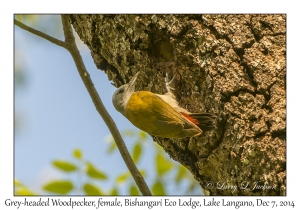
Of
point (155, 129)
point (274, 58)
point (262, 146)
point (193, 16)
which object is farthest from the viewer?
point (155, 129)

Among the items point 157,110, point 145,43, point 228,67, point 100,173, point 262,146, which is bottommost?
point 100,173

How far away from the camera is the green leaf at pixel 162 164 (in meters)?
3.90

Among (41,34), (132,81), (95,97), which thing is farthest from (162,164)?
(41,34)

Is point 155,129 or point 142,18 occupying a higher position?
point 142,18

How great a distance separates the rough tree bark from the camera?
300 centimetres

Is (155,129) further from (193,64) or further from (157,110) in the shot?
(193,64)

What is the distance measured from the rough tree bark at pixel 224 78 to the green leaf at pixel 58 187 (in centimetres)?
106

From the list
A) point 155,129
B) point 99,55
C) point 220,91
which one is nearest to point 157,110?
point 155,129

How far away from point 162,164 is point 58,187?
1058 millimetres

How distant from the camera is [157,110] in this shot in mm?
4238

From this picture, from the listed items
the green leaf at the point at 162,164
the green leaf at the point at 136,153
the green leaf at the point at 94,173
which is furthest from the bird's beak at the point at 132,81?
the green leaf at the point at 94,173

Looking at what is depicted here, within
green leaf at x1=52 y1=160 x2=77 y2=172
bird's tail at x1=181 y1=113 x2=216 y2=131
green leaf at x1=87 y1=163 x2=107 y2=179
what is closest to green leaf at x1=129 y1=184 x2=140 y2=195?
green leaf at x1=87 y1=163 x2=107 y2=179

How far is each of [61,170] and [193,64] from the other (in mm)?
1503

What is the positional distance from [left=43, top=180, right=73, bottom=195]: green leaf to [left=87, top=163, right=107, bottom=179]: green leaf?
0.73 ft
